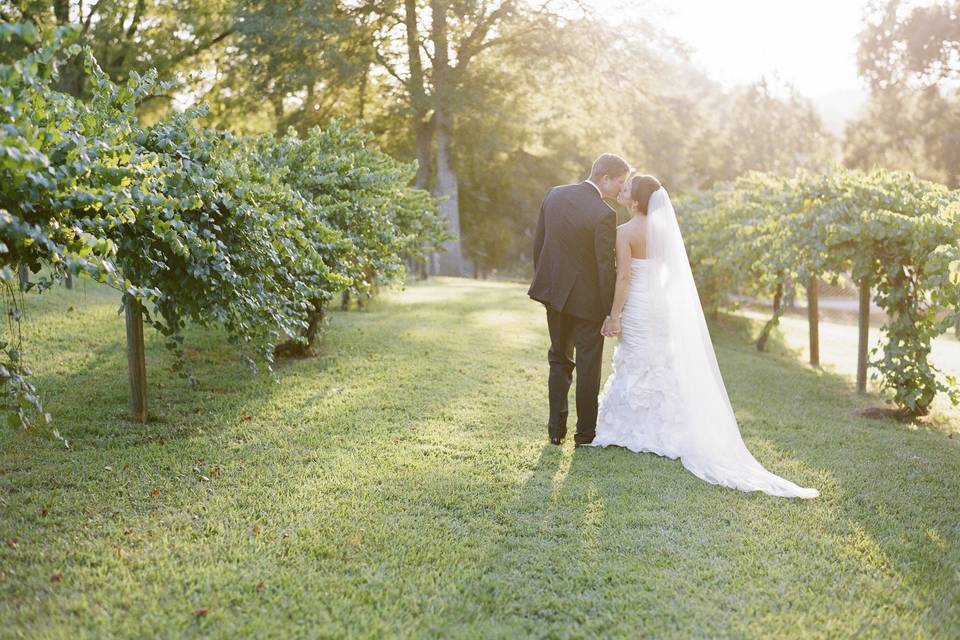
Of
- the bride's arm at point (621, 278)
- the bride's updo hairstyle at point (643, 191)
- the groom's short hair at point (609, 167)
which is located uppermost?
the groom's short hair at point (609, 167)

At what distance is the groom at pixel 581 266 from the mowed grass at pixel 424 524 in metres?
0.88

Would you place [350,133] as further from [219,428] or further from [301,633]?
[301,633]

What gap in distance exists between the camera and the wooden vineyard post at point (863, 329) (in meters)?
9.20

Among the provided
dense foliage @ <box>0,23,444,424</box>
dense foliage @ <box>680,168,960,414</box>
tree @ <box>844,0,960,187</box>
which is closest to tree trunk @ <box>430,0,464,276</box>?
dense foliage @ <box>0,23,444,424</box>

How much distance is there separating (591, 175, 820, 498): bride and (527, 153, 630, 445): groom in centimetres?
22

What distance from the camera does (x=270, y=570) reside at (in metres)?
3.88

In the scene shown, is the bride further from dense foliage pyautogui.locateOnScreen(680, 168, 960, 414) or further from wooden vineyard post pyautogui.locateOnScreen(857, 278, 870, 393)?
wooden vineyard post pyautogui.locateOnScreen(857, 278, 870, 393)

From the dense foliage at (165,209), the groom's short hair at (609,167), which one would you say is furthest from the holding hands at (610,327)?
the dense foliage at (165,209)

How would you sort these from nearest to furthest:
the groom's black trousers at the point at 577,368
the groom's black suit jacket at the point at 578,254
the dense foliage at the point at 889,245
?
the groom's black suit jacket at the point at 578,254
the groom's black trousers at the point at 577,368
the dense foliage at the point at 889,245

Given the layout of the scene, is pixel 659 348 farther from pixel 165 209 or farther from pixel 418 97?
pixel 418 97

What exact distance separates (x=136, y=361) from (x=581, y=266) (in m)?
3.80

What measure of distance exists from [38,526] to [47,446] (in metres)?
1.51

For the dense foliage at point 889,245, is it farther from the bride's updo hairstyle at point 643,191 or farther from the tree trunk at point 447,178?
the tree trunk at point 447,178

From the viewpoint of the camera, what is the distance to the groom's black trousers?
20.0ft
